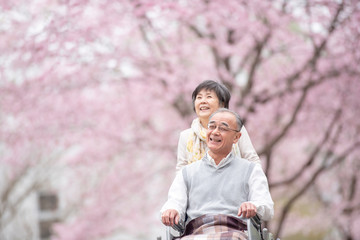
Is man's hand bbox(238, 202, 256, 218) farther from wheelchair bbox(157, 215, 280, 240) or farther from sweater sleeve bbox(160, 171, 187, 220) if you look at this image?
sweater sleeve bbox(160, 171, 187, 220)

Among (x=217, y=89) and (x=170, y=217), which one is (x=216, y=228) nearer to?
(x=170, y=217)

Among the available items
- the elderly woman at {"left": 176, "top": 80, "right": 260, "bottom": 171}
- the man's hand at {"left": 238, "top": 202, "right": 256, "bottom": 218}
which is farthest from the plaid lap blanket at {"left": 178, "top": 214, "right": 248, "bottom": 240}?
the elderly woman at {"left": 176, "top": 80, "right": 260, "bottom": 171}

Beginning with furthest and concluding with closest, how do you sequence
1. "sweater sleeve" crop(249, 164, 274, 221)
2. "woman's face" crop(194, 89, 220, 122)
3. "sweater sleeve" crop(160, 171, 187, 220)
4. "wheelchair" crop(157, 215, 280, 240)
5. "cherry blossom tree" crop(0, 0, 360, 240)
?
"cherry blossom tree" crop(0, 0, 360, 240), "woman's face" crop(194, 89, 220, 122), "sweater sleeve" crop(160, 171, 187, 220), "sweater sleeve" crop(249, 164, 274, 221), "wheelchair" crop(157, 215, 280, 240)

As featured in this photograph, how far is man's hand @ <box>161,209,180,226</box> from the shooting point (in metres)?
2.46

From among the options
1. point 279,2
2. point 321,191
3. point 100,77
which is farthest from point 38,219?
point 279,2

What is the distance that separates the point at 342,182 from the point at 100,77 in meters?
5.72

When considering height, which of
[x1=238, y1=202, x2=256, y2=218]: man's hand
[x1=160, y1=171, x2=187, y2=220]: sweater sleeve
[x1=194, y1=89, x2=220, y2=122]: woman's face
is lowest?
[x1=238, y1=202, x2=256, y2=218]: man's hand

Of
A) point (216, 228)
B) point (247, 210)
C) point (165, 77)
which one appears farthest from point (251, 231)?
point (165, 77)

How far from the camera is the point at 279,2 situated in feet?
21.8

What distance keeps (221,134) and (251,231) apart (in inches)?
19.7

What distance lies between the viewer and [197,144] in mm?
2980

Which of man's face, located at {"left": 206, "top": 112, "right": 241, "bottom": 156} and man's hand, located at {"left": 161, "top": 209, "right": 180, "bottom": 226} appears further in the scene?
man's face, located at {"left": 206, "top": 112, "right": 241, "bottom": 156}

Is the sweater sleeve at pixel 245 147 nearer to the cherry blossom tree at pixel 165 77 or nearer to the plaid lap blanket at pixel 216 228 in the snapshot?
the plaid lap blanket at pixel 216 228

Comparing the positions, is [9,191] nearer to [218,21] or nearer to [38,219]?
[38,219]
